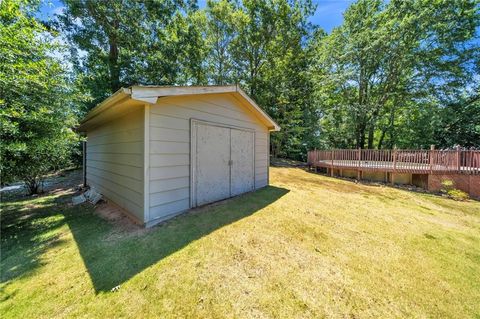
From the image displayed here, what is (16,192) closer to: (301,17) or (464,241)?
(464,241)

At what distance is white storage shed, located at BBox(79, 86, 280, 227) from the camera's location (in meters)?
3.58

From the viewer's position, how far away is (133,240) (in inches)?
127

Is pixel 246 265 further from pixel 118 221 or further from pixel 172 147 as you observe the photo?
pixel 118 221

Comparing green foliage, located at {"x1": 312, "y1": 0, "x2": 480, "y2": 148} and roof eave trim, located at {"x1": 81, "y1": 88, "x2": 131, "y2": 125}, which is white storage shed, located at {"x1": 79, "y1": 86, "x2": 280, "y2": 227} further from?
green foliage, located at {"x1": 312, "y1": 0, "x2": 480, "y2": 148}

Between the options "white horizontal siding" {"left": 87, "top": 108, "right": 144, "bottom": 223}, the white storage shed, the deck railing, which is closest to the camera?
the white storage shed

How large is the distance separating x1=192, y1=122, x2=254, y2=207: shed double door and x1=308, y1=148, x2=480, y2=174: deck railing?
249 inches

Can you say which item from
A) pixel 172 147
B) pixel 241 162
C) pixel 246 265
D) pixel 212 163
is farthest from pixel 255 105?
pixel 246 265

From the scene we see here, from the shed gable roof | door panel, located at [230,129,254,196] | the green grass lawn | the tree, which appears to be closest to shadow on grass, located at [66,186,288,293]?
the green grass lawn

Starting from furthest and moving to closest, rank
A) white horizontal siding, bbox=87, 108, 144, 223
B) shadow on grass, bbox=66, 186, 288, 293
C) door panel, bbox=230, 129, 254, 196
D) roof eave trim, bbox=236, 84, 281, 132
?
door panel, bbox=230, 129, 254, 196 < roof eave trim, bbox=236, 84, 281, 132 < white horizontal siding, bbox=87, 108, 144, 223 < shadow on grass, bbox=66, 186, 288, 293

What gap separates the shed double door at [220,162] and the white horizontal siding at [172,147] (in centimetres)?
23

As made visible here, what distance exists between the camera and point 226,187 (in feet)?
17.4

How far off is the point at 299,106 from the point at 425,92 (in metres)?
8.52

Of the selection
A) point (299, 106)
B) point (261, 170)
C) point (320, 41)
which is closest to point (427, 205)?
point (261, 170)

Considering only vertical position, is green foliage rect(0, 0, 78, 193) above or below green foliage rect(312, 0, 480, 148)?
below
